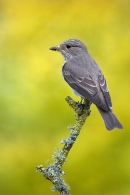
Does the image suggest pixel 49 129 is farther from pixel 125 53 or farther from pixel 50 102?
pixel 125 53

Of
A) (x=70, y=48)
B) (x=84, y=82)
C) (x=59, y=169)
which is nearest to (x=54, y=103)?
(x=84, y=82)

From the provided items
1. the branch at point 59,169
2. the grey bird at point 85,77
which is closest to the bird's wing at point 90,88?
the grey bird at point 85,77

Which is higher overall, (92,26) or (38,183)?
(92,26)

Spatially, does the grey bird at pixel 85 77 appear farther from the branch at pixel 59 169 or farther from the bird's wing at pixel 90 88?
the branch at pixel 59 169

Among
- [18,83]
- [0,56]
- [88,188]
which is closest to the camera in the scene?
[88,188]

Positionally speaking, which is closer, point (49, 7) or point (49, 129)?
point (49, 129)

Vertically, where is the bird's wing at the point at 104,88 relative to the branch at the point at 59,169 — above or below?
above

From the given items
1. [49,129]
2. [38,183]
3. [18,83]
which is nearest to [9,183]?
[38,183]

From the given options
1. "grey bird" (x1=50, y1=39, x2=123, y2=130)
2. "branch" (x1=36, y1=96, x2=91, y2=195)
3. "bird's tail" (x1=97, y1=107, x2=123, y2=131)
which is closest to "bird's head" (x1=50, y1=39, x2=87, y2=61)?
"grey bird" (x1=50, y1=39, x2=123, y2=130)
